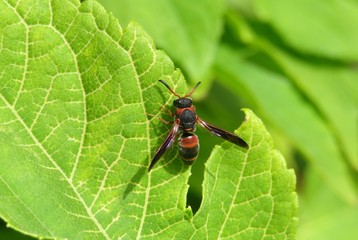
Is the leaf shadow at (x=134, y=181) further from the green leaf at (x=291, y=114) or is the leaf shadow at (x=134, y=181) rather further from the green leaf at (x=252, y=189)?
the green leaf at (x=291, y=114)

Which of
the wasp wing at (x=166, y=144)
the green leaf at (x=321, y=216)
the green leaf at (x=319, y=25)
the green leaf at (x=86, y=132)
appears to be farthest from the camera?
the green leaf at (x=321, y=216)

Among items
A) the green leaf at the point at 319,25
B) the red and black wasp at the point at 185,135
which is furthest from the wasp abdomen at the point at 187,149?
the green leaf at the point at 319,25

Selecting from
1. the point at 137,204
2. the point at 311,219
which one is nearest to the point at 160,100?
the point at 137,204

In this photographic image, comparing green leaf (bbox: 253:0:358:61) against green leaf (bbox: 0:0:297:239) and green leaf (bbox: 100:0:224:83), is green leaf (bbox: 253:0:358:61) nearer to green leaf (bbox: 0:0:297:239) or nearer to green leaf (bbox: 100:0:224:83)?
green leaf (bbox: 100:0:224:83)

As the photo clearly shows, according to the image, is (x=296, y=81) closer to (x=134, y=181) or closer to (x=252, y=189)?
(x=252, y=189)

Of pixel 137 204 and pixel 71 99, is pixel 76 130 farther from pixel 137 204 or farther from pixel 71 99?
pixel 137 204

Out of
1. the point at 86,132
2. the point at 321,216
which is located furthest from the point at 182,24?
the point at 321,216

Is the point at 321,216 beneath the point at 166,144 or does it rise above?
beneath
